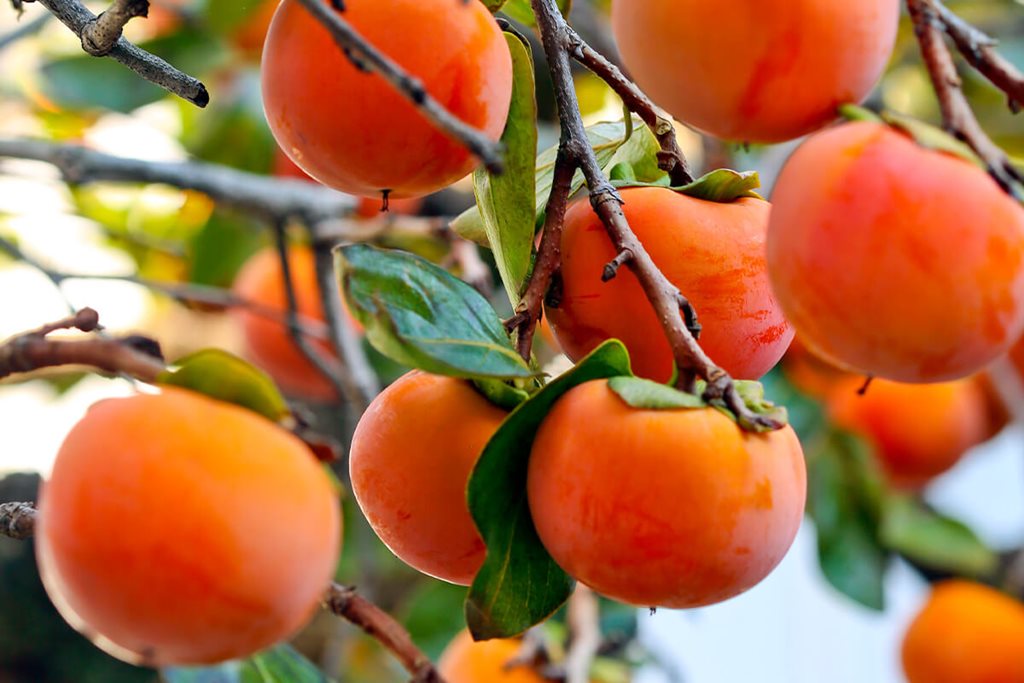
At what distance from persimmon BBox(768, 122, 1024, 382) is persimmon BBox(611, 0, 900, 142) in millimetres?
32

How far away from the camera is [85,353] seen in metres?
0.41

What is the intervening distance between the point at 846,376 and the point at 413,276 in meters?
1.15

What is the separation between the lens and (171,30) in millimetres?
1474

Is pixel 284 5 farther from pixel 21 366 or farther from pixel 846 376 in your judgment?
pixel 846 376

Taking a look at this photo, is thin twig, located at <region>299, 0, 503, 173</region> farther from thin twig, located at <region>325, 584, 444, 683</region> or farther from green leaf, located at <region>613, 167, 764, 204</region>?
thin twig, located at <region>325, 584, 444, 683</region>

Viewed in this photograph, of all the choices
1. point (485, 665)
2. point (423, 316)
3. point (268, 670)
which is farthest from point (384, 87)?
point (485, 665)

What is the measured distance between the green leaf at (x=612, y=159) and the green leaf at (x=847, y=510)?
931 millimetres

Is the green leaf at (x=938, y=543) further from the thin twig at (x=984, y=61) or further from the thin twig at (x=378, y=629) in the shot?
the thin twig at (x=984, y=61)

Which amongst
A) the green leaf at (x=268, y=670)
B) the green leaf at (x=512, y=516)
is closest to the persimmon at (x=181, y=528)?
the green leaf at (x=512, y=516)

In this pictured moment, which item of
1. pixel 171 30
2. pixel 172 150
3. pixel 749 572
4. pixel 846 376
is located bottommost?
pixel 846 376

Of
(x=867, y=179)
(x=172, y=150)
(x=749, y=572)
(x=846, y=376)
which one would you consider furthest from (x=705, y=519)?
(x=172, y=150)

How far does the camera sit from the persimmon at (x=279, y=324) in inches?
60.2

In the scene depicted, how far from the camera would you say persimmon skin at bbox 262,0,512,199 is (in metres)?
0.49

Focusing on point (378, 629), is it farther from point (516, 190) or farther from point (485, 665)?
point (485, 665)
